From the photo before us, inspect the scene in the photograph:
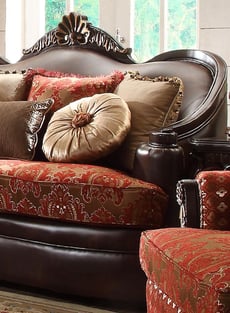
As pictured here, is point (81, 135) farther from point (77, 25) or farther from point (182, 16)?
point (182, 16)

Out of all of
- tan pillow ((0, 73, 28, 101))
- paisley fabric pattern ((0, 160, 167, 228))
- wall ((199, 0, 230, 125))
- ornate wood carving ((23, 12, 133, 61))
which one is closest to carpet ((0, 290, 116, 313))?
paisley fabric pattern ((0, 160, 167, 228))

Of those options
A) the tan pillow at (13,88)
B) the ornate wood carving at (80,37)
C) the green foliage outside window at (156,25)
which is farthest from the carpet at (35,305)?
the green foliage outside window at (156,25)

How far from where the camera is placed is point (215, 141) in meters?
2.64

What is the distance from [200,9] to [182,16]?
0.90ft

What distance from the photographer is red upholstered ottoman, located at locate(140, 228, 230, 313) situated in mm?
1356

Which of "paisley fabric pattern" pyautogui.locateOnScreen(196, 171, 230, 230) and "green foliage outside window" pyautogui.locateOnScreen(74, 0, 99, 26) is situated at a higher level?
"green foliage outside window" pyautogui.locateOnScreen(74, 0, 99, 26)

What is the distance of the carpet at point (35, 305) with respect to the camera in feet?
7.92

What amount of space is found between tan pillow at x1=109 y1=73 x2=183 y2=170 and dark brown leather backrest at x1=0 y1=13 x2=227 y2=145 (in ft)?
0.34

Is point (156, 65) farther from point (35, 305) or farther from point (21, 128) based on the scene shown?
point (35, 305)

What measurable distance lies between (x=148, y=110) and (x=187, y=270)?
56.4 inches

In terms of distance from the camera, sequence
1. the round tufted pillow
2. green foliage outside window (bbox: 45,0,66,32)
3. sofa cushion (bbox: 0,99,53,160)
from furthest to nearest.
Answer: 1. green foliage outside window (bbox: 45,0,66,32)
2. sofa cushion (bbox: 0,99,53,160)
3. the round tufted pillow

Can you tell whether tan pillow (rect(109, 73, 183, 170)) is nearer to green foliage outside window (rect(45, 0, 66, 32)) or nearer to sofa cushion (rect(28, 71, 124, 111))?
sofa cushion (rect(28, 71, 124, 111))

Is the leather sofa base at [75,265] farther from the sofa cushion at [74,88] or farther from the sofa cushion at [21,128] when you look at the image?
the sofa cushion at [74,88]

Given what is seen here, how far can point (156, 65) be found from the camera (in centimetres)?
317
